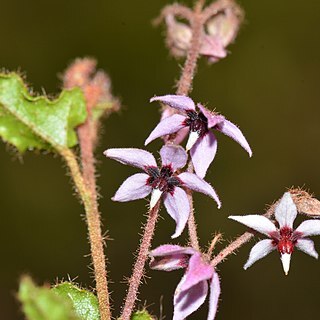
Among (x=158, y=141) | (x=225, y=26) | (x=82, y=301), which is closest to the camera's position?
(x=82, y=301)

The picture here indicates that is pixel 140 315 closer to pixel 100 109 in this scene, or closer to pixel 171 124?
pixel 171 124

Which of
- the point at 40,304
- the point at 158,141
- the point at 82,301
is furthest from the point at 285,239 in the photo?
the point at 158,141

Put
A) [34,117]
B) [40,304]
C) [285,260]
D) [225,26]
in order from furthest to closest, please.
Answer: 1. [225,26]
2. [34,117]
3. [285,260]
4. [40,304]

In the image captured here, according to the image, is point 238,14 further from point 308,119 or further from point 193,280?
point 308,119

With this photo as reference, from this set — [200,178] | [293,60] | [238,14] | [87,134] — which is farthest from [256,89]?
[200,178]

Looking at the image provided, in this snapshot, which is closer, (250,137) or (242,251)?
(242,251)

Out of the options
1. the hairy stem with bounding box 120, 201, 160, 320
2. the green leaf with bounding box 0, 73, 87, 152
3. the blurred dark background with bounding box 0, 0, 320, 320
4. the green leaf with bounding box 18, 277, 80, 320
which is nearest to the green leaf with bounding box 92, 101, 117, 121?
the green leaf with bounding box 0, 73, 87, 152

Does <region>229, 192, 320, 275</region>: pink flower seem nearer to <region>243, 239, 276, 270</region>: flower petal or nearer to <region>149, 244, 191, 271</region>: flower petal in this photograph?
<region>243, 239, 276, 270</region>: flower petal
